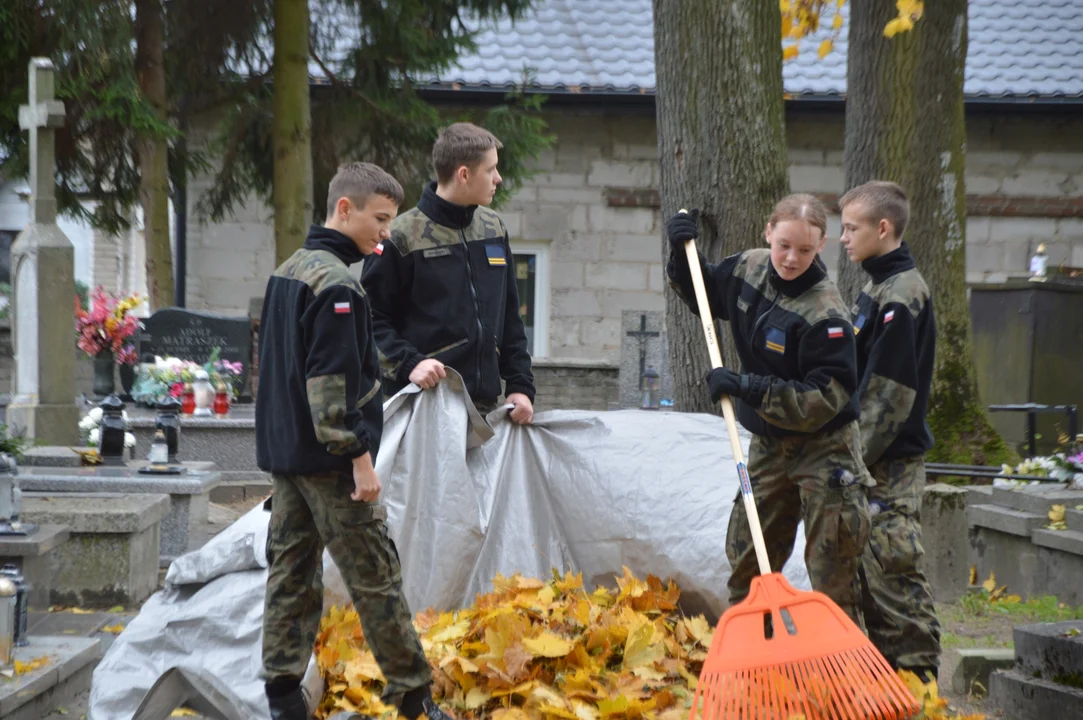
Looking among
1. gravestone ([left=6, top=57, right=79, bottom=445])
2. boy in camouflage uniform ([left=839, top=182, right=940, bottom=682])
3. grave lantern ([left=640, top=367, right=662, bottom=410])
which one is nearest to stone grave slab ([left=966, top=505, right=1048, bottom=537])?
boy in camouflage uniform ([left=839, top=182, right=940, bottom=682])

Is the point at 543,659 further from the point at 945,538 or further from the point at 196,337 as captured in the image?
the point at 196,337

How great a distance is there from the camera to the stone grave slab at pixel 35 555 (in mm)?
4555

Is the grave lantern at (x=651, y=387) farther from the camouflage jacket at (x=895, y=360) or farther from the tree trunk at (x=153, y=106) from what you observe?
the camouflage jacket at (x=895, y=360)

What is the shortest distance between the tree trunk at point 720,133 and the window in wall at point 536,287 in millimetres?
7809

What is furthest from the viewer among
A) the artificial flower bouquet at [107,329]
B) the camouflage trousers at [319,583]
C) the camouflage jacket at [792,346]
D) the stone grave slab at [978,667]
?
the artificial flower bouquet at [107,329]

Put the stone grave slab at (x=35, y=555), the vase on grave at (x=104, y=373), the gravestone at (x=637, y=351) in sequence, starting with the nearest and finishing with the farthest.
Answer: the stone grave slab at (x=35, y=555) → the vase on grave at (x=104, y=373) → the gravestone at (x=637, y=351)

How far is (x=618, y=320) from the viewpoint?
13.2 metres

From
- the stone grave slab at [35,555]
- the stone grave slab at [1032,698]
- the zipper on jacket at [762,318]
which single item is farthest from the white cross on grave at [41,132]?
the stone grave slab at [1032,698]

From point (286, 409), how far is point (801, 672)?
1.57 m

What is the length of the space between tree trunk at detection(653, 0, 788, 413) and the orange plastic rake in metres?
2.06

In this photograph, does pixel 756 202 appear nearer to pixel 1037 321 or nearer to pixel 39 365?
pixel 39 365

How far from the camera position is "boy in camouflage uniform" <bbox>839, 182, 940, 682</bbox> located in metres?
3.93

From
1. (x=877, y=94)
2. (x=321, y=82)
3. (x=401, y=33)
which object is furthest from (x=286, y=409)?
(x=321, y=82)

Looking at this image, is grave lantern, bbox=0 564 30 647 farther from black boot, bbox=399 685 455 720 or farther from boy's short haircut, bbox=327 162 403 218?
boy's short haircut, bbox=327 162 403 218
